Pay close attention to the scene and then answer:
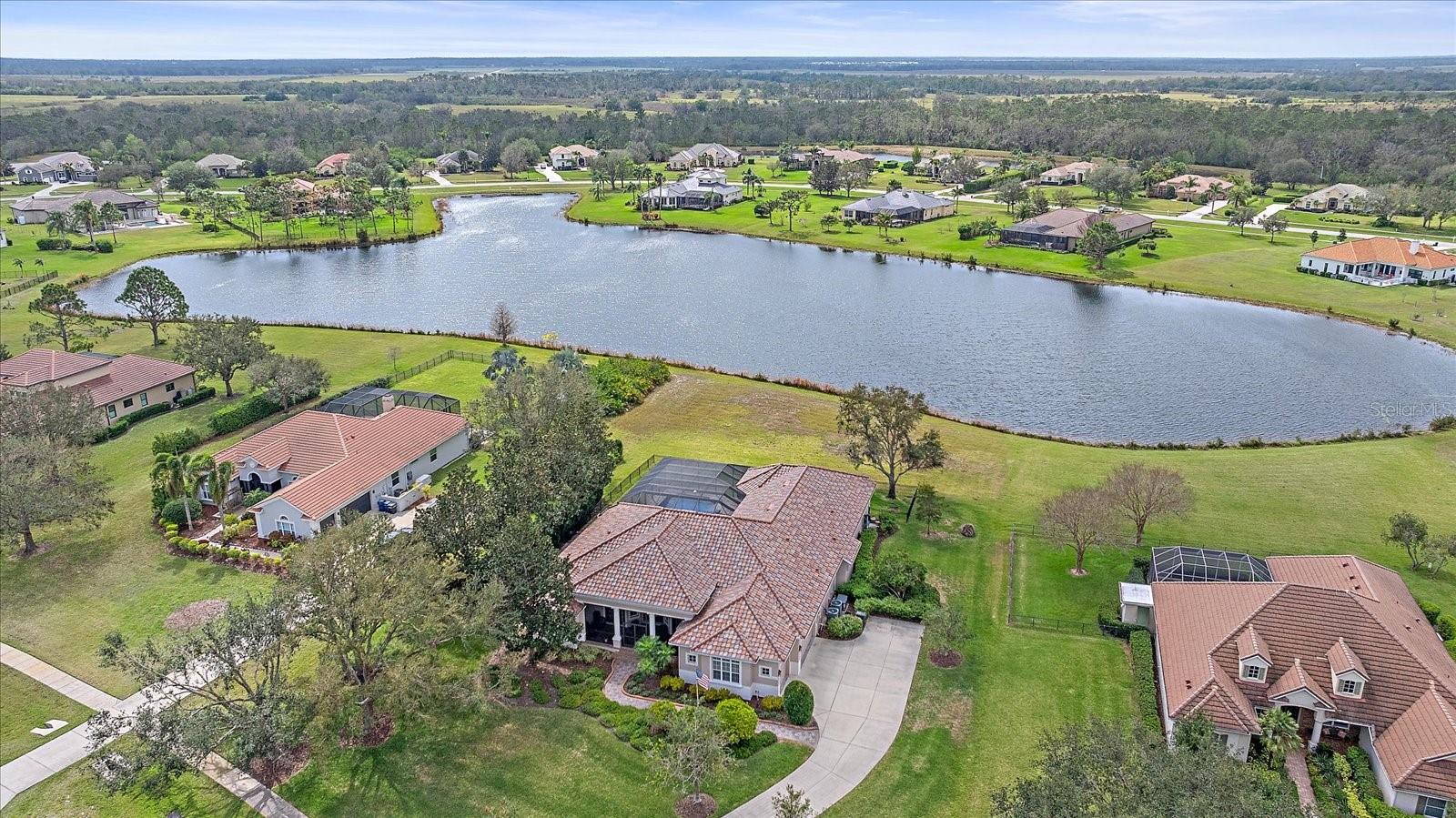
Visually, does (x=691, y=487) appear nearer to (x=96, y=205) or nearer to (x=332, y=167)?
(x=96, y=205)

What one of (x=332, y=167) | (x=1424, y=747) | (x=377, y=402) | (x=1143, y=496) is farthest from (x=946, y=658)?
(x=332, y=167)

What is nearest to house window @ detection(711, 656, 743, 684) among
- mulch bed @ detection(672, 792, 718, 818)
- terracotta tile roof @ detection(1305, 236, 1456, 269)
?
mulch bed @ detection(672, 792, 718, 818)

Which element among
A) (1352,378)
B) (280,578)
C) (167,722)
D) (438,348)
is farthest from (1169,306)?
(167,722)

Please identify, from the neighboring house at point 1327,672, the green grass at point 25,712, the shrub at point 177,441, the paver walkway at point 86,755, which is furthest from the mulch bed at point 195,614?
the neighboring house at point 1327,672

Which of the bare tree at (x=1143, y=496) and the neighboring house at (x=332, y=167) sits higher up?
the neighboring house at (x=332, y=167)

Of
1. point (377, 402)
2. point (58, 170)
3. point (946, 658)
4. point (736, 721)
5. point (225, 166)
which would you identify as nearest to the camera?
point (736, 721)

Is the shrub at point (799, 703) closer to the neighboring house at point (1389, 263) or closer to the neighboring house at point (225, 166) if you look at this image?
the neighboring house at point (1389, 263)

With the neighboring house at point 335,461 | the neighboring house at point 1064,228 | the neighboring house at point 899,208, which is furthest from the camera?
the neighboring house at point 899,208
